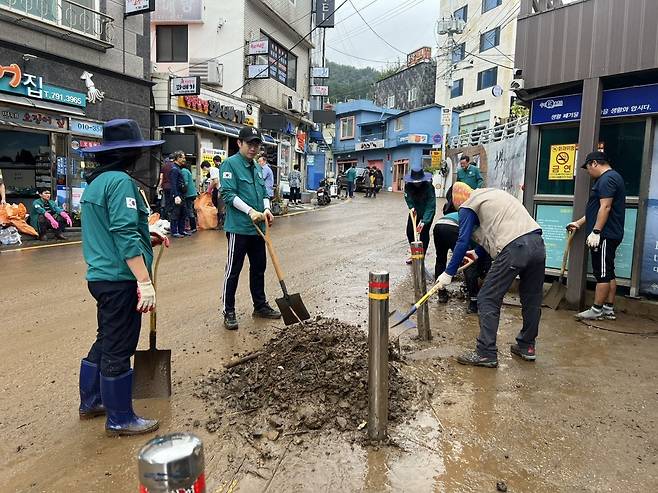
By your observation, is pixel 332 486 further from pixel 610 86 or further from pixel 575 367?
pixel 610 86

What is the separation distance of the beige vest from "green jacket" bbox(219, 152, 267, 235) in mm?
2074

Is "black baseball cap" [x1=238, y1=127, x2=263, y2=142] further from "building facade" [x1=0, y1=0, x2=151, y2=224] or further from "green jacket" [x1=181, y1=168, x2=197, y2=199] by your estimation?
"building facade" [x1=0, y1=0, x2=151, y2=224]

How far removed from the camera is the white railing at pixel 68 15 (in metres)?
11.1

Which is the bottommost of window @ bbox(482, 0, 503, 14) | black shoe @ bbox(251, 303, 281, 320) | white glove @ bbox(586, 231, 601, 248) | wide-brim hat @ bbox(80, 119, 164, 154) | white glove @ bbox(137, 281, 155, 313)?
black shoe @ bbox(251, 303, 281, 320)

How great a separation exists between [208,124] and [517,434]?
16361mm

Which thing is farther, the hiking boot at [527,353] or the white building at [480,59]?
the white building at [480,59]

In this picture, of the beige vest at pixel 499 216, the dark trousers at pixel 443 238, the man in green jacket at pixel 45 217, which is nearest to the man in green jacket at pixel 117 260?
the beige vest at pixel 499 216

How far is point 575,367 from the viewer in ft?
13.9

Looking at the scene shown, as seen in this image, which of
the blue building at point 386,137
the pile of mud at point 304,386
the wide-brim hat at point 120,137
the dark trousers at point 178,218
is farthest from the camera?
the blue building at point 386,137

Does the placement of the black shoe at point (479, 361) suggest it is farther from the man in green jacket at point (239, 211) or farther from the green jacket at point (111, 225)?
the green jacket at point (111, 225)

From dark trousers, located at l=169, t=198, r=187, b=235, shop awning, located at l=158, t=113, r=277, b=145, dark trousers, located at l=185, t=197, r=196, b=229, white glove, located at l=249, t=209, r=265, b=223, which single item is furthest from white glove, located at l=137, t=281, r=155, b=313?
shop awning, located at l=158, t=113, r=277, b=145

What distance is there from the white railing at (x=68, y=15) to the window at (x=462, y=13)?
30.8m

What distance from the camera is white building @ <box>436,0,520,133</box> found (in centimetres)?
3350

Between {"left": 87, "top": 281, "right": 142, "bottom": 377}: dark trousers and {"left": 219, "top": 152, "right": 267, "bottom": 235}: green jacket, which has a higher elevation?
{"left": 219, "top": 152, "right": 267, "bottom": 235}: green jacket
